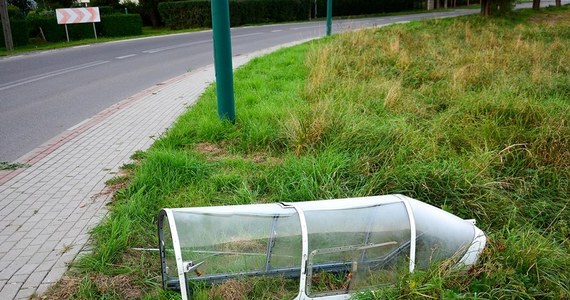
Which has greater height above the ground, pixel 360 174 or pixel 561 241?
pixel 360 174

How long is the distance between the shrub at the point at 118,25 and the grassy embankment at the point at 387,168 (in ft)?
67.7

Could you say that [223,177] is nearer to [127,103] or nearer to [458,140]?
[458,140]

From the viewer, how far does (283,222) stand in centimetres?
340

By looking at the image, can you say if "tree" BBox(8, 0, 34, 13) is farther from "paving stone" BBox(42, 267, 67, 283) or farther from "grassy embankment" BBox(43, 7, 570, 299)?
"paving stone" BBox(42, 267, 67, 283)

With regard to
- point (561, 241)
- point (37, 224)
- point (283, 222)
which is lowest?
point (561, 241)

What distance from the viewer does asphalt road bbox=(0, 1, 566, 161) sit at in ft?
26.6

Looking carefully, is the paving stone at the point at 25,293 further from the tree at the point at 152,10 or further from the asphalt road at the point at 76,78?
the tree at the point at 152,10

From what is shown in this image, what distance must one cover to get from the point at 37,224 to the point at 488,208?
13.5 feet

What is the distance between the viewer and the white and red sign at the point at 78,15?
2436cm

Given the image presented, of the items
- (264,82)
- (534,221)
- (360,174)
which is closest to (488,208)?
(534,221)

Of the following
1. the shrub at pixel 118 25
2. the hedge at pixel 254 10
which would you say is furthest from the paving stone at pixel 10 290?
the hedge at pixel 254 10

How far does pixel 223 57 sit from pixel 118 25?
74.5 feet

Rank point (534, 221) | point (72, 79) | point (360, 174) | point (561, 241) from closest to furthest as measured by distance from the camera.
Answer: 1. point (561, 241)
2. point (534, 221)
3. point (360, 174)
4. point (72, 79)

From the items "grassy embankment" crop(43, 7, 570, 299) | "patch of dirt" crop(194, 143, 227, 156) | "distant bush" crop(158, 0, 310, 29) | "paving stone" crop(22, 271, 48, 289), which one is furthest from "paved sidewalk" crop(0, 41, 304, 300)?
Answer: "distant bush" crop(158, 0, 310, 29)
